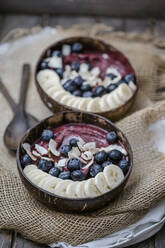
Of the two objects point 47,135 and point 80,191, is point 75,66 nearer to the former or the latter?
point 47,135

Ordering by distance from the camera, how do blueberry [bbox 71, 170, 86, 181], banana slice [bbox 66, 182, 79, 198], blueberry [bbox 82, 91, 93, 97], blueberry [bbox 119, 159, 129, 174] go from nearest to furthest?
banana slice [bbox 66, 182, 79, 198], blueberry [bbox 71, 170, 86, 181], blueberry [bbox 119, 159, 129, 174], blueberry [bbox 82, 91, 93, 97]

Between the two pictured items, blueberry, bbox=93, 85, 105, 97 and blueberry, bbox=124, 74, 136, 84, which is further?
blueberry, bbox=124, 74, 136, 84

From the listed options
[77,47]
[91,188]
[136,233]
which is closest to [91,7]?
[77,47]

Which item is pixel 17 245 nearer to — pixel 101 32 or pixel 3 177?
pixel 3 177

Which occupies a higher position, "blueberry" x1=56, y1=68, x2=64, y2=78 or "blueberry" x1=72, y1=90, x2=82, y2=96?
"blueberry" x1=56, y1=68, x2=64, y2=78

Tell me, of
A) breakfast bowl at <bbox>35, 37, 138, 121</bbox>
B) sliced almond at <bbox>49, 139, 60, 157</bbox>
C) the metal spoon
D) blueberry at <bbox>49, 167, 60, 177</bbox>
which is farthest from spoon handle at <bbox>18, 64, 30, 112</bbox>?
blueberry at <bbox>49, 167, 60, 177</bbox>

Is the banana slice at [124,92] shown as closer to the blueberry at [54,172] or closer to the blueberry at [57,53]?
the blueberry at [57,53]

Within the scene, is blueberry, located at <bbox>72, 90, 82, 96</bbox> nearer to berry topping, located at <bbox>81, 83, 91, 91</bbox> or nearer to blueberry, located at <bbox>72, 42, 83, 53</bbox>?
berry topping, located at <bbox>81, 83, 91, 91</bbox>
